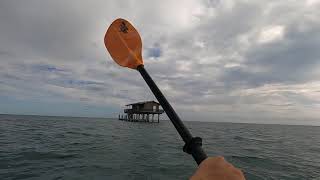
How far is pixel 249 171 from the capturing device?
15.5 m

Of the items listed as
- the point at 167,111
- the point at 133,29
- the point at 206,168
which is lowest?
the point at 206,168

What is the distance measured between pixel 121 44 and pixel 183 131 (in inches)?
36.9

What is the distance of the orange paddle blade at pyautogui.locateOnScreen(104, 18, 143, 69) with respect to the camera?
2.15 m

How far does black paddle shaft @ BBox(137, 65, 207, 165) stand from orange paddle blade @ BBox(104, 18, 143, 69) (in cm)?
29

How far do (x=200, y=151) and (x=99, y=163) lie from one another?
14.7m

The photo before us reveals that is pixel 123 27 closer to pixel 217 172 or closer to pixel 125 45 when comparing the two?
pixel 125 45

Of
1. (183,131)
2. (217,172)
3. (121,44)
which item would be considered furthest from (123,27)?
(217,172)

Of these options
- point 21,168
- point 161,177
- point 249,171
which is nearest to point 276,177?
point 249,171

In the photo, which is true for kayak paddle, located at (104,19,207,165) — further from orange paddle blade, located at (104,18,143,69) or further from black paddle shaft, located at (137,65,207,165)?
black paddle shaft, located at (137,65,207,165)

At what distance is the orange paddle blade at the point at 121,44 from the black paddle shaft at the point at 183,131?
0.29 meters

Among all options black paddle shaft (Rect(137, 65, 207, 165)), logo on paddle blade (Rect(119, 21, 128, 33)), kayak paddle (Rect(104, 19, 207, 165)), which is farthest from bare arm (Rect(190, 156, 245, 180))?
logo on paddle blade (Rect(119, 21, 128, 33))

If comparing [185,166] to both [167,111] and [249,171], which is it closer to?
[249,171]

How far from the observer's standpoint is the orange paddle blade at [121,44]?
2154 mm

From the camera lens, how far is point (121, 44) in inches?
86.4
